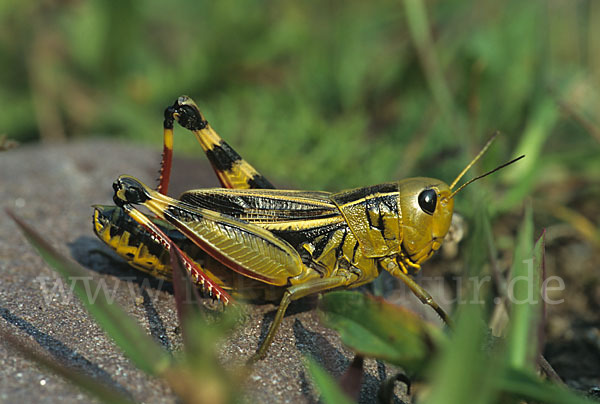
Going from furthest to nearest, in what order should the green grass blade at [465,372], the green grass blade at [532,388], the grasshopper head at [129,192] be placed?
the grasshopper head at [129,192], the green grass blade at [532,388], the green grass blade at [465,372]

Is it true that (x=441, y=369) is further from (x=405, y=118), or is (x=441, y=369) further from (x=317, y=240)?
(x=405, y=118)

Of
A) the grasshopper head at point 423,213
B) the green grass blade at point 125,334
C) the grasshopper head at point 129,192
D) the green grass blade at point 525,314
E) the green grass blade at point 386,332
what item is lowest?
the green grass blade at point 125,334

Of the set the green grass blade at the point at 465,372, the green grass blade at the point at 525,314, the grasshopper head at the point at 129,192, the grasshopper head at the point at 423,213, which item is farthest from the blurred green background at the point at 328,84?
the green grass blade at the point at 465,372

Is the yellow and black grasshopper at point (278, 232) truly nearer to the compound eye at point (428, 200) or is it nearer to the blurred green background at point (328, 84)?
the compound eye at point (428, 200)

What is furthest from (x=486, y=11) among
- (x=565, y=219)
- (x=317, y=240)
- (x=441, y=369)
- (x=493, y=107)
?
(x=441, y=369)

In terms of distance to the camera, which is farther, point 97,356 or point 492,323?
point 492,323

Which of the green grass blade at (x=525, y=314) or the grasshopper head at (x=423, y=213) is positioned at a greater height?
the grasshopper head at (x=423, y=213)

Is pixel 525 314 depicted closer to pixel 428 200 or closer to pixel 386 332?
pixel 386 332

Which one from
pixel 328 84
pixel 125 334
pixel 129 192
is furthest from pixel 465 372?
pixel 328 84
